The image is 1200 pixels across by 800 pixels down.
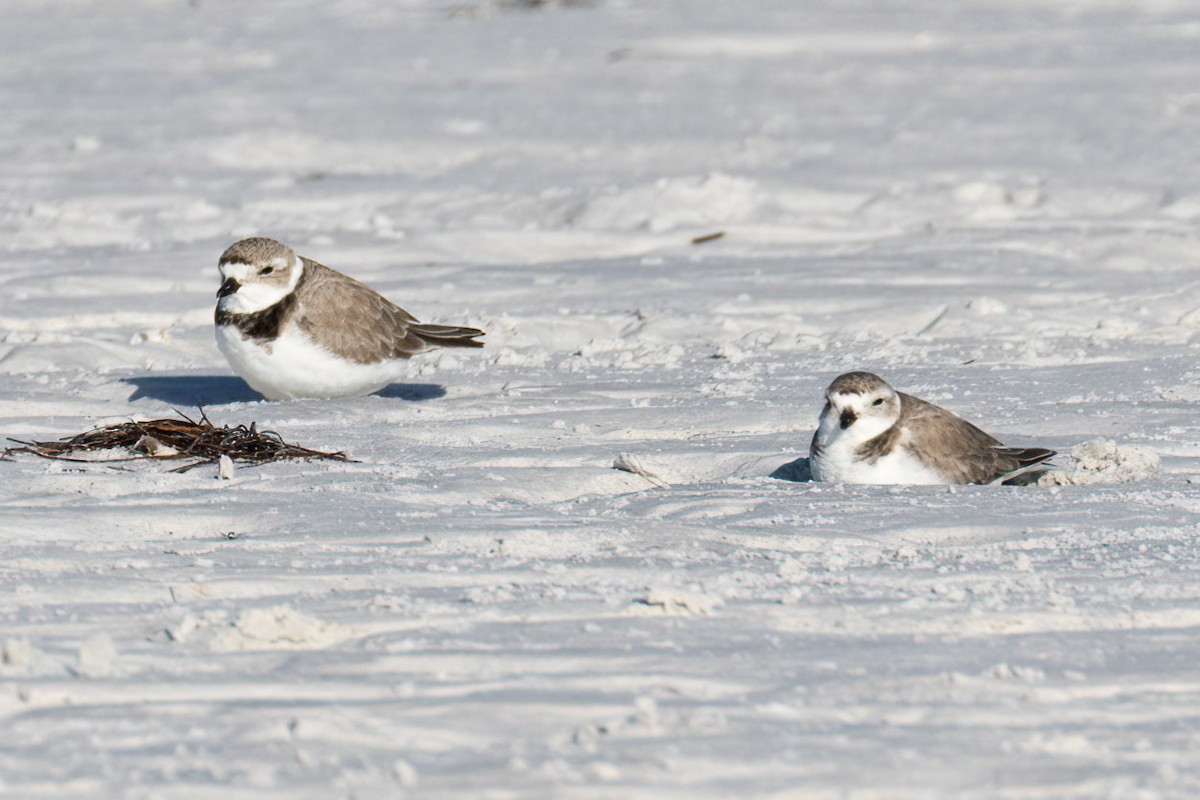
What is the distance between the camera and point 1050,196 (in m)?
9.82

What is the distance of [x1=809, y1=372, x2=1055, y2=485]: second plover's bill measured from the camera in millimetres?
5512

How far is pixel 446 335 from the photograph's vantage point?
23.4 feet

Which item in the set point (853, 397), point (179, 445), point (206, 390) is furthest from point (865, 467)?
point (206, 390)

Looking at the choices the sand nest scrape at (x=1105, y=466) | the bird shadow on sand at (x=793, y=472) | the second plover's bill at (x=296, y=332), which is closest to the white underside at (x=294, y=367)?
the second plover's bill at (x=296, y=332)

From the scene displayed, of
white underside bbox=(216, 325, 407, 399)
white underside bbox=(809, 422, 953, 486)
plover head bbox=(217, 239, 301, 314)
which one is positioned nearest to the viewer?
white underside bbox=(809, 422, 953, 486)

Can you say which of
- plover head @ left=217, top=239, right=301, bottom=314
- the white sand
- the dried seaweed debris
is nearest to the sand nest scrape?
the white sand

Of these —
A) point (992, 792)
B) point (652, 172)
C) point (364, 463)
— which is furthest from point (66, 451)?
point (652, 172)

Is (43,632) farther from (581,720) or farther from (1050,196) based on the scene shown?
(1050,196)

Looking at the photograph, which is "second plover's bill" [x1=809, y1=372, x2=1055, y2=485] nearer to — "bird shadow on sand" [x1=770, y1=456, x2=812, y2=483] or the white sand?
"bird shadow on sand" [x1=770, y1=456, x2=812, y2=483]

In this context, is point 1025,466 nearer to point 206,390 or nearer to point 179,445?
point 179,445

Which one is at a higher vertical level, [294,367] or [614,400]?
[294,367]

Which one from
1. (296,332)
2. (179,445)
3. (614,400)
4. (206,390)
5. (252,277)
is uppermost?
(252,277)

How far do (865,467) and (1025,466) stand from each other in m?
0.51

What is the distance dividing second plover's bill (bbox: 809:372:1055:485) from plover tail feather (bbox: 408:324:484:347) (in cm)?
198
